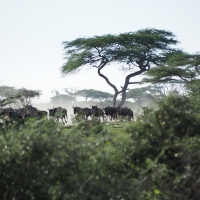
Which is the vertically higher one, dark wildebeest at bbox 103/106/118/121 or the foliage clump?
dark wildebeest at bbox 103/106/118/121

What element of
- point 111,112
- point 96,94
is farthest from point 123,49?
point 96,94

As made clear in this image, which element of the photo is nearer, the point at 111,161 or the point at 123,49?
the point at 111,161

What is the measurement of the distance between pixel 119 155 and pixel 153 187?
2.04 feet

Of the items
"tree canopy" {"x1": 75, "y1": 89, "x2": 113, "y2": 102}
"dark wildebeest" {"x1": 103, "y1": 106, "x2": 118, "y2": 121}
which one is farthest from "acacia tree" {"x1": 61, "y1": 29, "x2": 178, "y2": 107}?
→ "tree canopy" {"x1": 75, "y1": 89, "x2": 113, "y2": 102}

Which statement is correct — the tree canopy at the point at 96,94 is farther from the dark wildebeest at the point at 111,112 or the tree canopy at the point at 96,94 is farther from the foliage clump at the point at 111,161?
the foliage clump at the point at 111,161

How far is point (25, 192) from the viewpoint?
20.2 ft

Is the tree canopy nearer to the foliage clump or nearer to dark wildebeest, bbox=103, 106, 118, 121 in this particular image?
dark wildebeest, bbox=103, 106, 118, 121

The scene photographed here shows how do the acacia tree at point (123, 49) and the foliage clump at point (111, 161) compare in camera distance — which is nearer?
the foliage clump at point (111, 161)

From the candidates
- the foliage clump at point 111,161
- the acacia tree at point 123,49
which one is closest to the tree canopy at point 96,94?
the acacia tree at point 123,49

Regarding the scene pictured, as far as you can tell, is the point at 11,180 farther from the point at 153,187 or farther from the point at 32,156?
the point at 153,187

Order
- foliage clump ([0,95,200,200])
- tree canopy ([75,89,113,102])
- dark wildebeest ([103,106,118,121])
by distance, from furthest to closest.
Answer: tree canopy ([75,89,113,102]) → dark wildebeest ([103,106,118,121]) → foliage clump ([0,95,200,200])

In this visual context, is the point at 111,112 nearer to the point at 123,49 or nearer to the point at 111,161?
the point at 123,49

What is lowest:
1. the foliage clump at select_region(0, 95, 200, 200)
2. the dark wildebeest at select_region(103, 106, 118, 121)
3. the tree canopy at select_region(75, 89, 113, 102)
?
the foliage clump at select_region(0, 95, 200, 200)

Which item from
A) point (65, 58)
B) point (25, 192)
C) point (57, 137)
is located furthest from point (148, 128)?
point (65, 58)
